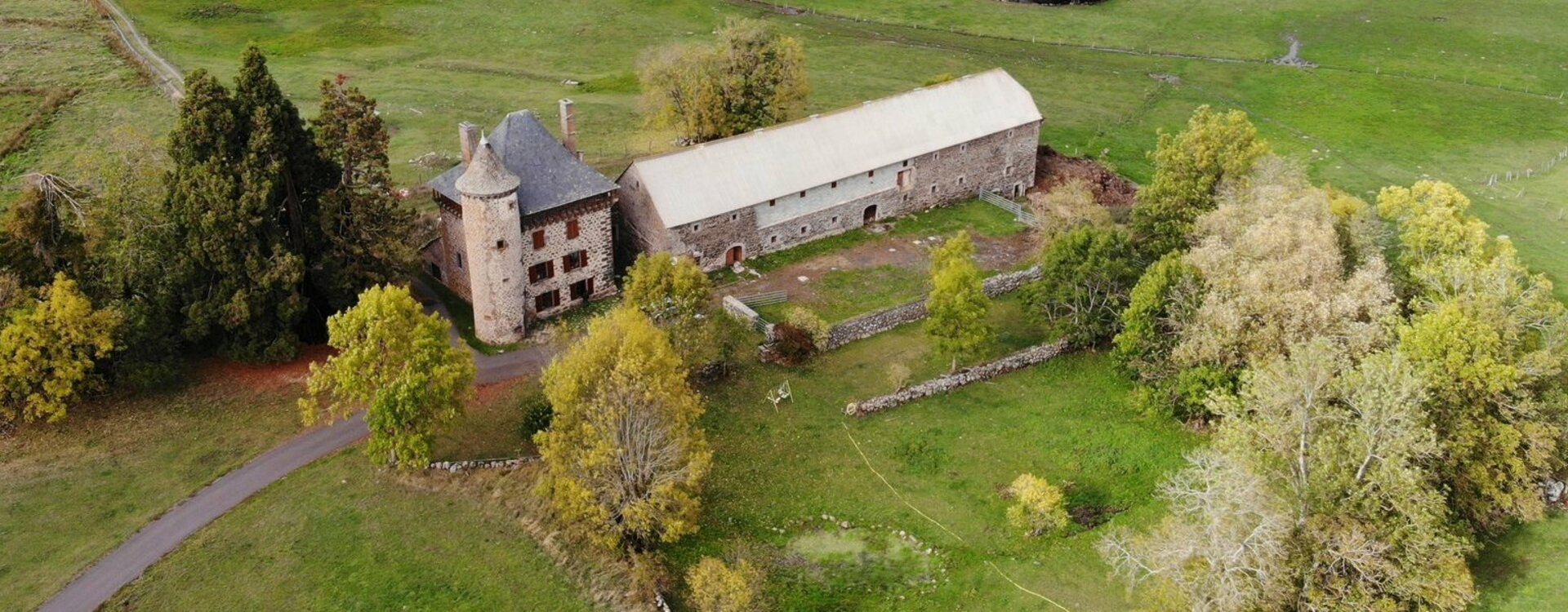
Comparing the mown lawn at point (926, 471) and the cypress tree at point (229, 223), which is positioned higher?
the cypress tree at point (229, 223)

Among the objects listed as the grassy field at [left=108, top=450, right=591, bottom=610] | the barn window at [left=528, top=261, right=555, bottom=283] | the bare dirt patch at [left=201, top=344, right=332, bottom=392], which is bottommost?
the grassy field at [left=108, top=450, right=591, bottom=610]

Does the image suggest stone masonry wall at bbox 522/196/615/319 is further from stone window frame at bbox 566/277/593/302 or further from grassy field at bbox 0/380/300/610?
grassy field at bbox 0/380/300/610

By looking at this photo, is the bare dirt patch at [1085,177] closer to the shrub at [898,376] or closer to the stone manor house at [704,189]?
the stone manor house at [704,189]

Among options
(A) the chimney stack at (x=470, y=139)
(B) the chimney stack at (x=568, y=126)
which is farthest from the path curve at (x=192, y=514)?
(B) the chimney stack at (x=568, y=126)

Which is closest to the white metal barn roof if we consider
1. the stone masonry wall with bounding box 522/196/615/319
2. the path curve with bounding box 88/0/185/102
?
the stone masonry wall with bounding box 522/196/615/319

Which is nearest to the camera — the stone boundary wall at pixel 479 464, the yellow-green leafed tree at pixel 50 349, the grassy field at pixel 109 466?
the grassy field at pixel 109 466

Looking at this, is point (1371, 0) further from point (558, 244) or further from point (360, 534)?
point (360, 534)

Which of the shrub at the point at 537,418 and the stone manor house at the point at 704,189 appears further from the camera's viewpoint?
the stone manor house at the point at 704,189
